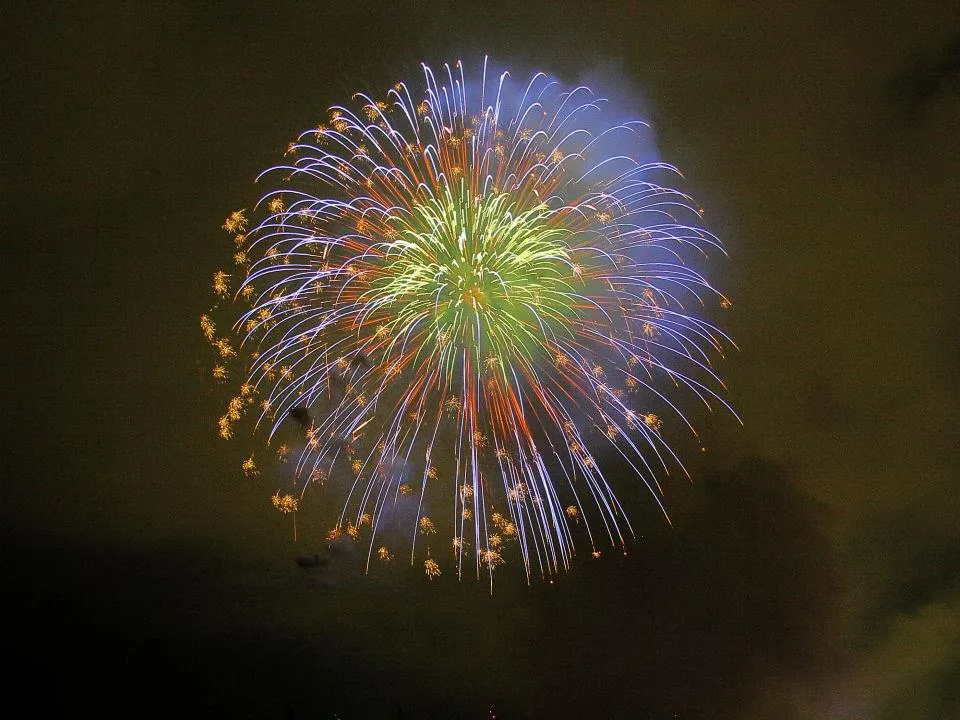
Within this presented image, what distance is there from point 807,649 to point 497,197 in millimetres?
14502

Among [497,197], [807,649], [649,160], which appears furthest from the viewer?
[807,649]

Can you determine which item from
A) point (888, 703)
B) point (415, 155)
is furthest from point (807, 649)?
point (415, 155)

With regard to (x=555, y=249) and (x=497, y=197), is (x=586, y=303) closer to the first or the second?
(x=555, y=249)

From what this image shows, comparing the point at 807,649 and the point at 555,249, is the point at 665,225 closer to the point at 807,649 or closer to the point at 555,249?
the point at 555,249

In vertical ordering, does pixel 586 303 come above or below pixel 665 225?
below

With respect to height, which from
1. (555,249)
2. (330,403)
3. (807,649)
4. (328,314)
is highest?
(555,249)

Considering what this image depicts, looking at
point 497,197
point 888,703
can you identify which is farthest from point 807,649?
point 497,197

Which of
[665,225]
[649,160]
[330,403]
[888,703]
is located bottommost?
[888,703]

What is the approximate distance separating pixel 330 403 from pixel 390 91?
599 cm

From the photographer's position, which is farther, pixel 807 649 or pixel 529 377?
pixel 807 649

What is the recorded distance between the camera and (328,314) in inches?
531

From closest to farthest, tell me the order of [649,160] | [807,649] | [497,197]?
1. [497,197]
2. [649,160]
3. [807,649]

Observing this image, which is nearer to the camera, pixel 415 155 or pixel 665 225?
pixel 415 155

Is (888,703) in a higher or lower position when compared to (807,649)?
lower
